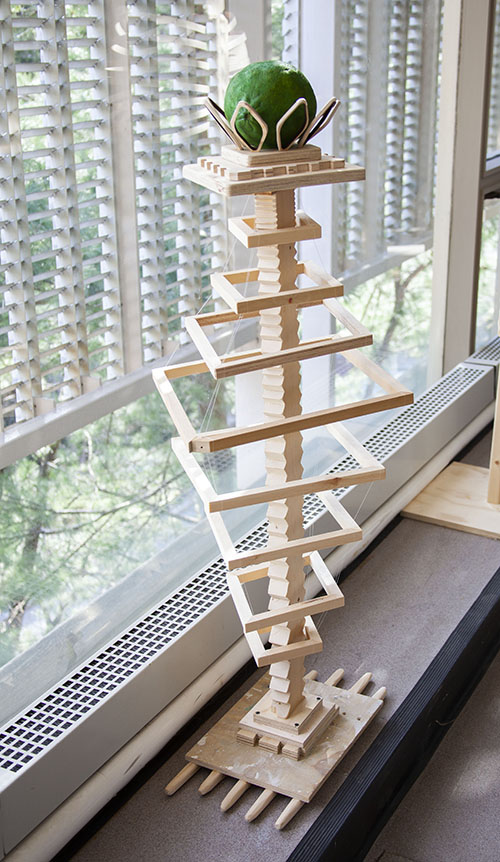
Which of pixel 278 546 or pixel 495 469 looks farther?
pixel 495 469

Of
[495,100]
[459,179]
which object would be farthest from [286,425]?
[495,100]

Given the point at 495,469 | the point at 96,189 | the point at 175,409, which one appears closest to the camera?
the point at 175,409

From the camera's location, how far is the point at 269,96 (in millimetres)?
1141

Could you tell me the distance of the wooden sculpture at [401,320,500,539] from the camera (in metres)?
2.35

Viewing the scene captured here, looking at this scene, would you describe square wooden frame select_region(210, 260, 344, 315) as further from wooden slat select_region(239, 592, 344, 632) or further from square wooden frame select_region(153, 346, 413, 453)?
wooden slat select_region(239, 592, 344, 632)

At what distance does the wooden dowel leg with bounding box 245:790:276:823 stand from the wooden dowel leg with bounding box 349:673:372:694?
295mm

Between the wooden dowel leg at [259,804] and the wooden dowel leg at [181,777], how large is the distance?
12 centimetres

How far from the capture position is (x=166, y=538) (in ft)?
6.55

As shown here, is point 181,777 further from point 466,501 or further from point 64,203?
point 466,501

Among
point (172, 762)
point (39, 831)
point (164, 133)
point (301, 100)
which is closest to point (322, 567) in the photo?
point (172, 762)

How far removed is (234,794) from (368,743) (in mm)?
A: 255

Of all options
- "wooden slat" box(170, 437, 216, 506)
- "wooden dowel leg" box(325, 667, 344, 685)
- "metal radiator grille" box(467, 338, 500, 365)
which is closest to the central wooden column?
"wooden slat" box(170, 437, 216, 506)

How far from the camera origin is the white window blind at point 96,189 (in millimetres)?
1474

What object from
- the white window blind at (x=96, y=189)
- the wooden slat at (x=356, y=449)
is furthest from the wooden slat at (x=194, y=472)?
the white window blind at (x=96, y=189)
